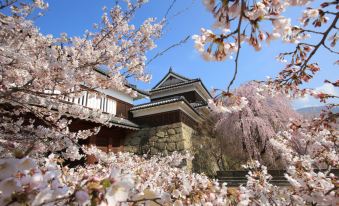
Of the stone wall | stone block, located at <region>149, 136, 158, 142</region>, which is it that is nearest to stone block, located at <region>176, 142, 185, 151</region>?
the stone wall

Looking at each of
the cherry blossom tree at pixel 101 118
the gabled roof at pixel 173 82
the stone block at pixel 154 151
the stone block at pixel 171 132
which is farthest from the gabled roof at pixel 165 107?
the cherry blossom tree at pixel 101 118

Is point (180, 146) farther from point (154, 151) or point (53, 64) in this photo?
point (53, 64)

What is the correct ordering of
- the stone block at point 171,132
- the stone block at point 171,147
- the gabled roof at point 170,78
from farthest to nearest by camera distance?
the gabled roof at point 170,78, the stone block at point 171,132, the stone block at point 171,147

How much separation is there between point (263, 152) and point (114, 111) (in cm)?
876

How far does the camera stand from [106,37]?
5070mm

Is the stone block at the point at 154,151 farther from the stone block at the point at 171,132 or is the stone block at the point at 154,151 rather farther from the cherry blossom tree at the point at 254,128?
the cherry blossom tree at the point at 254,128

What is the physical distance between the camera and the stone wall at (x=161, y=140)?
38.8 feet

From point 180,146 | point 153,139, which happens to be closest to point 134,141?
point 153,139

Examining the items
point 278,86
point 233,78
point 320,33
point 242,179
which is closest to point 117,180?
point 233,78

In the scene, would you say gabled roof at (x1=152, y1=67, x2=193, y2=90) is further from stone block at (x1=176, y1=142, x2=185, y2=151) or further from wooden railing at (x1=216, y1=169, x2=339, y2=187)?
wooden railing at (x1=216, y1=169, x2=339, y2=187)

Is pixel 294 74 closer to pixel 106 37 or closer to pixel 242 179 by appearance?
pixel 106 37

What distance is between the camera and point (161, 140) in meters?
12.2

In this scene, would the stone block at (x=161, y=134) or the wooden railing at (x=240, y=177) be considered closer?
the wooden railing at (x=240, y=177)

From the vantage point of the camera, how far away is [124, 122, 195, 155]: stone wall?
11.8 metres
